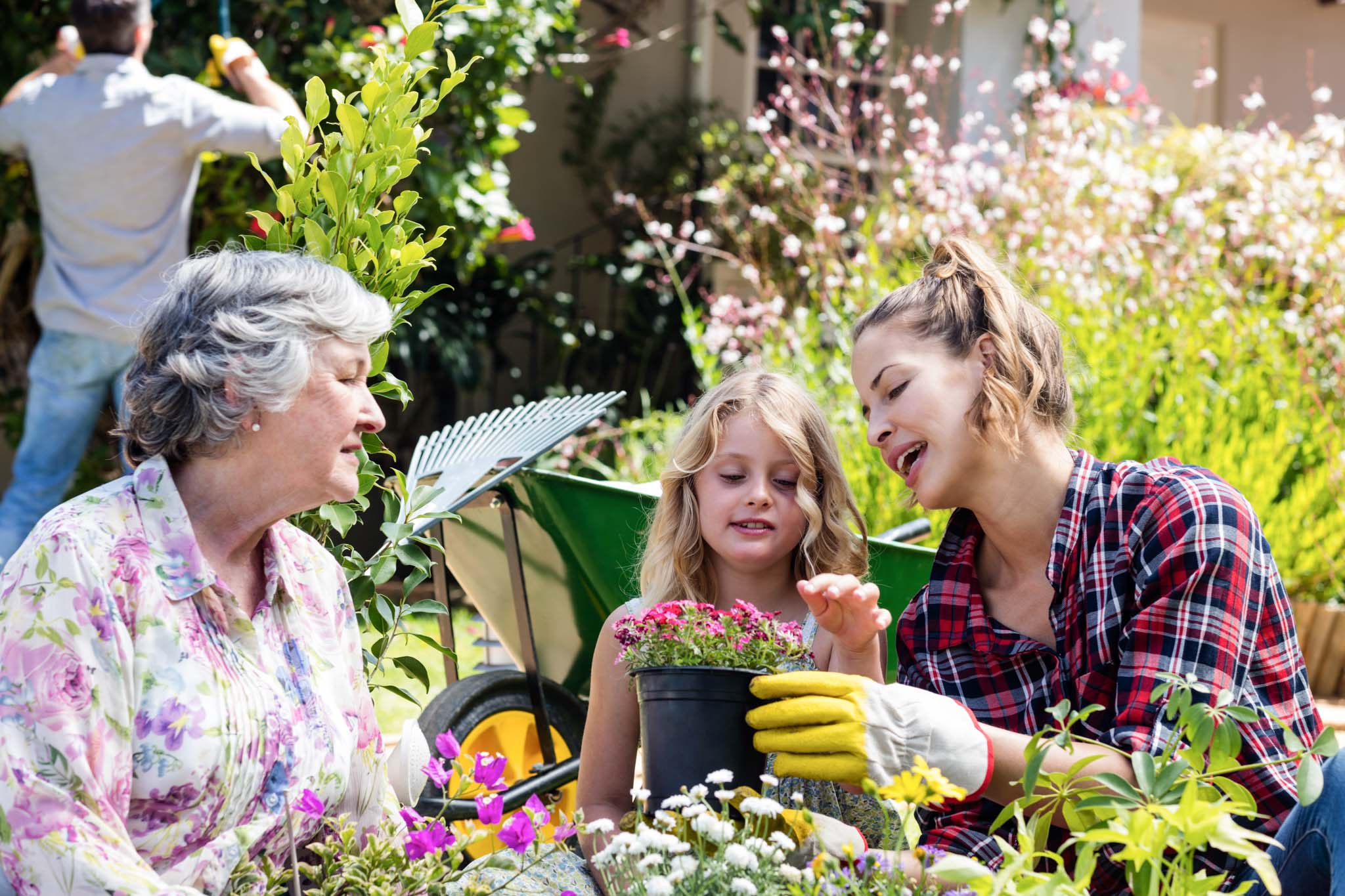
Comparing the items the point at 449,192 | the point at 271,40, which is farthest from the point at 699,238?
the point at 271,40

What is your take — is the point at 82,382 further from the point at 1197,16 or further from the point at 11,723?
the point at 1197,16

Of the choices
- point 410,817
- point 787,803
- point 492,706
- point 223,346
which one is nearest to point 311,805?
point 410,817

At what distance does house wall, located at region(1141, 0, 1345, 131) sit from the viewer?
8.62 meters

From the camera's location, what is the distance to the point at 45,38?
16.1 ft

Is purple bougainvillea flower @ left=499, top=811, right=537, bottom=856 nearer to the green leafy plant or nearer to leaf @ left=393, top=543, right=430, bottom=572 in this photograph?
the green leafy plant

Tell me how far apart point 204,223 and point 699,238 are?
1.97 meters

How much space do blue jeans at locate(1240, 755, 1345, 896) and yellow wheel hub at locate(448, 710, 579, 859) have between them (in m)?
1.50

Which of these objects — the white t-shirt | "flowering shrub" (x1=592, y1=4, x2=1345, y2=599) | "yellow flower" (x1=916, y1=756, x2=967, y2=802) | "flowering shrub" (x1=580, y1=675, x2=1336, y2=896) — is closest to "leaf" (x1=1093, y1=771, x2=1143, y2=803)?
"flowering shrub" (x1=580, y1=675, x2=1336, y2=896)

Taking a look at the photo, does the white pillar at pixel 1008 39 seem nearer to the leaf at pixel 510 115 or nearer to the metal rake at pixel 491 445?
the leaf at pixel 510 115

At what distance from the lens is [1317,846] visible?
1.39 meters

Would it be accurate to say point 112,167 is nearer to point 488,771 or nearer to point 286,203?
point 286,203

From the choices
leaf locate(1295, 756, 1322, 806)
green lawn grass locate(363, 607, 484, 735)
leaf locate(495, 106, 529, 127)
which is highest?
leaf locate(495, 106, 529, 127)

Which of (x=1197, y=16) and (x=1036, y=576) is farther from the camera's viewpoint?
(x=1197, y=16)

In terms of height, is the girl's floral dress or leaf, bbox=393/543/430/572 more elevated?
leaf, bbox=393/543/430/572
